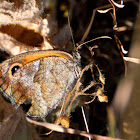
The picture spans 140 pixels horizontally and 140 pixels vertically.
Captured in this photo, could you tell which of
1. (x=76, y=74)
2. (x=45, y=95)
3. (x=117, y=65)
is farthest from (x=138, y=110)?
(x=45, y=95)

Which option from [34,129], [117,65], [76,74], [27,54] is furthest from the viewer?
[34,129]

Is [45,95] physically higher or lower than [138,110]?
higher

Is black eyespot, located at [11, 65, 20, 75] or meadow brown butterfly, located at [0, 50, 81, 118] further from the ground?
black eyespot, located at [11, 65, 20, 75]

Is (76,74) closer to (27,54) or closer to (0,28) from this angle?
(27,54)

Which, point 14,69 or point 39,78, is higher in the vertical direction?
point 14,69

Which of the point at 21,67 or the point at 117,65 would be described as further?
the point at 117,65

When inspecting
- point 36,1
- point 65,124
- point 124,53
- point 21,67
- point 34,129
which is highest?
point 36,1

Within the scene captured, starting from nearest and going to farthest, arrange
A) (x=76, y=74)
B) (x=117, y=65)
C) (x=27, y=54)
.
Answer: (x=27, y=54)
(x=76, y=74)
(x=117, y=65)

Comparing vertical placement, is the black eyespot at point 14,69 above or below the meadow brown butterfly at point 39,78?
above
